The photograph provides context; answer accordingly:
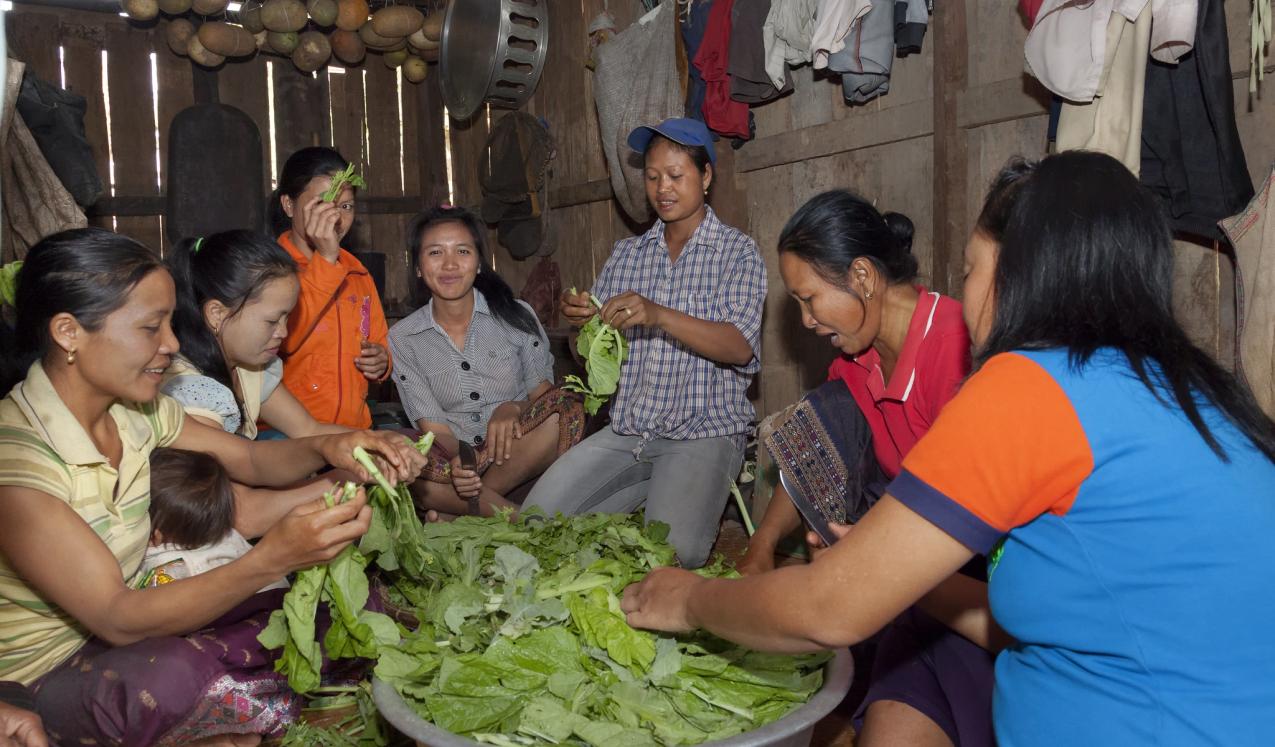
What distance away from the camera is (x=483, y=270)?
4.31 metres

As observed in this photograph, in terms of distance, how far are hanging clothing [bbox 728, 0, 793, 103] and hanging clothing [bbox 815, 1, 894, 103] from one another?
0.50 m

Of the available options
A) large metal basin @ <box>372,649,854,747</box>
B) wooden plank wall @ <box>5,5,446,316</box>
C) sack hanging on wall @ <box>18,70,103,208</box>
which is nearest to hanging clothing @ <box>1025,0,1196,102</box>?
large metal basin @ <box>372,649,854,747</box>

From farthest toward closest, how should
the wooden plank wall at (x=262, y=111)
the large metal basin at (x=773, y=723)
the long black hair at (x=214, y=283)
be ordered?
the wooden plank wall at (x=262, y=111)
the long black hair at (x=214, y=283)
the large metal basin at (x=773, y=723)

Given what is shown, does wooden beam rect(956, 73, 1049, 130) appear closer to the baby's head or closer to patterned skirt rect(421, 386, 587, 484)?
patterned skirt rect(421, 386, 587, 484)

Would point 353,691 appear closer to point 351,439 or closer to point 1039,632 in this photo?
point 351,439

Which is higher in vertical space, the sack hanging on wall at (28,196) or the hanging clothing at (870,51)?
the hanging clothing at (870,51)

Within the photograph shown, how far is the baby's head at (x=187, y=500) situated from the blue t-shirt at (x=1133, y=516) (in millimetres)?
1993

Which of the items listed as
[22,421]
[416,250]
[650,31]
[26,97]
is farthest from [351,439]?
[26,97]

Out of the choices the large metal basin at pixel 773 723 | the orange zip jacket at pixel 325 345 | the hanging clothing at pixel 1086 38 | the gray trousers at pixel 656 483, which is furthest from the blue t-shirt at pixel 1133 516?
the orange zip jacket at pixel 325 345

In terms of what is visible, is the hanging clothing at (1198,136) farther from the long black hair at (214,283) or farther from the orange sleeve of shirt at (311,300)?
the orange sleeve of shirt at (311,300)

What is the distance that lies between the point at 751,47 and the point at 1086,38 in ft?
6.37

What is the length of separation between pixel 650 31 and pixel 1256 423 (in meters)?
4.65

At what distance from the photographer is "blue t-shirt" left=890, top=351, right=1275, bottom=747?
1.26 metres

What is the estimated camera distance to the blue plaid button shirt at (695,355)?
3.66 metres
